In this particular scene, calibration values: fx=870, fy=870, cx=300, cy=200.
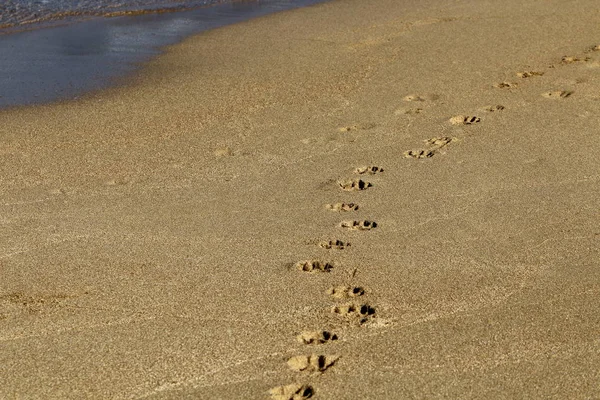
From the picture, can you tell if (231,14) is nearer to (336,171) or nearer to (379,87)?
(379,87)

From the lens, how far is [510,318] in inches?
141

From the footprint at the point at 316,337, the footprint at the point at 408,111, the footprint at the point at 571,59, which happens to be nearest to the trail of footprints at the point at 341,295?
the footprint at the point at 316,337

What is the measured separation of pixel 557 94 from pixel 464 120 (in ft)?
2.80

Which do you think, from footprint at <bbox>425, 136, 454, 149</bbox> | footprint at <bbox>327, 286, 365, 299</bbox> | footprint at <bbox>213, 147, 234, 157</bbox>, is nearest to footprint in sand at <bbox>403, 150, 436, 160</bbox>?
footprint at <bbox>425, 136, 454, 149</bbox>

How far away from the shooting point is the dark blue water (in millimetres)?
7562

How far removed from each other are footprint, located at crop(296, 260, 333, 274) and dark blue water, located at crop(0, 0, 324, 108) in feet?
12.5

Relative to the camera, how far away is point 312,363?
3.33 meters

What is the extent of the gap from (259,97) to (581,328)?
405 cm

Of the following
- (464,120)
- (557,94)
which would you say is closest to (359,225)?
(464,120)

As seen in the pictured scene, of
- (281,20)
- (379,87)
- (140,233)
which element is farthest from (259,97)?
(281,20)

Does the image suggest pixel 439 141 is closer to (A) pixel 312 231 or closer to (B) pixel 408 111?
(B) pixel 408 111

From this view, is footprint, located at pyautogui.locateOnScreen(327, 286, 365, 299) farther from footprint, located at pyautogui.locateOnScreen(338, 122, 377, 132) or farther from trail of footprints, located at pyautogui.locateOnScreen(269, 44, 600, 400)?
footprint, located at pyautogui.locateOnScreen(338, 122, 377, 132)

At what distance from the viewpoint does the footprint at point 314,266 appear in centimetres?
412

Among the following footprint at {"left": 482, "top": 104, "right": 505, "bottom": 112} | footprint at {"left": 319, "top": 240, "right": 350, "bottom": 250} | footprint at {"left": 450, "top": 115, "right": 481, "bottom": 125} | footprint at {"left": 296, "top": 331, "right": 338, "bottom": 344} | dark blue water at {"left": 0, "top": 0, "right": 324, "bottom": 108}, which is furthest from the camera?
dark blue water at {"left": 0, "top": 0, "right": 324, "bottom": 108}
